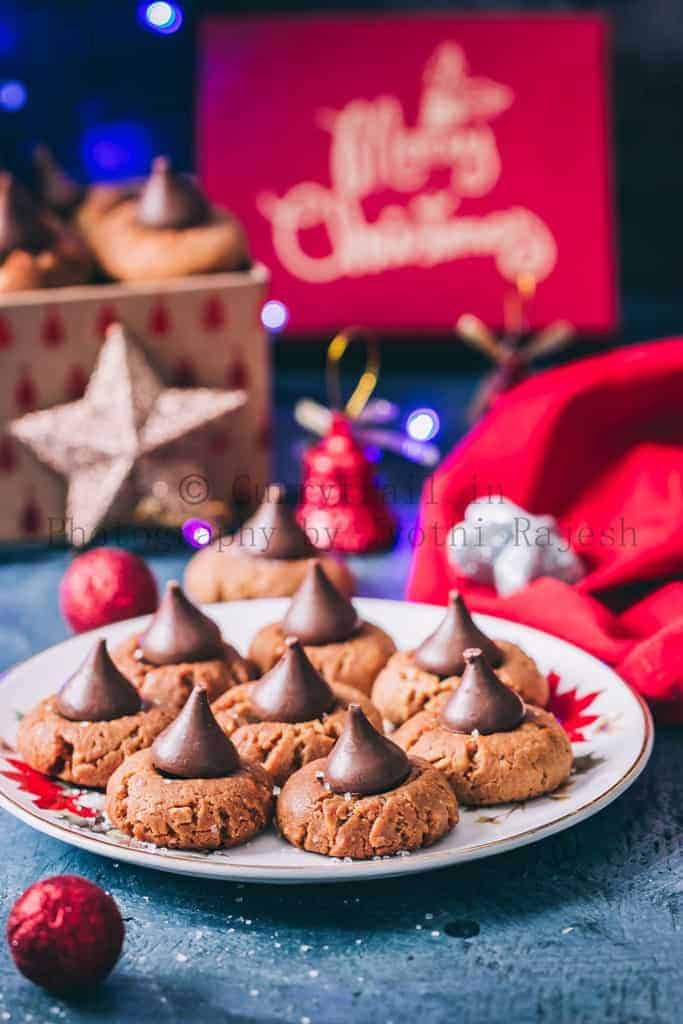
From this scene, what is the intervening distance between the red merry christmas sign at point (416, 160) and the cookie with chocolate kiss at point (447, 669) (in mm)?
1486

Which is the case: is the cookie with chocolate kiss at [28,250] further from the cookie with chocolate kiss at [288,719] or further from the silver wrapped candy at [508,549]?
the cookie with chocolate kiss at [288,719]

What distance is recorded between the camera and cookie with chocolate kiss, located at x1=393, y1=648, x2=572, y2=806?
4.60 ft

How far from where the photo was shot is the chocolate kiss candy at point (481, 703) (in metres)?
1.43

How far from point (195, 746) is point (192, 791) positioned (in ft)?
0.14

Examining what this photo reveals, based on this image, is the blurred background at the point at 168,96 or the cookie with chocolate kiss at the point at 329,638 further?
the blurred background at the point at 168,96

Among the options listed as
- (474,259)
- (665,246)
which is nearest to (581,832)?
(474,259)

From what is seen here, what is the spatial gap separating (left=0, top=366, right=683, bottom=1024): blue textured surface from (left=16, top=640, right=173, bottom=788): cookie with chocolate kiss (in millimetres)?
81

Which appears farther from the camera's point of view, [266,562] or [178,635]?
[266,562]

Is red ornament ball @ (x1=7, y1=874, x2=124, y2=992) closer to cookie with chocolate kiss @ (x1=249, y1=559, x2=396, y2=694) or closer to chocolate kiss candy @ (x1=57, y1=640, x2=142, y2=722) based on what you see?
chocolate kiss candy @ (x1=57, y1=640, x2=142, y2=722)

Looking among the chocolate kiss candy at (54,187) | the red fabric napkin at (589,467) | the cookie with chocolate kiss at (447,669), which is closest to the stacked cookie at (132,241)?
the chocolate kiss candy at (54,187)

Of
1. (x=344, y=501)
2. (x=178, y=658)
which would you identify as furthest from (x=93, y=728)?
(x=344, y=501)

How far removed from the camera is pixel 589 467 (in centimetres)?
214

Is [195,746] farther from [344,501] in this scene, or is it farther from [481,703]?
[344,501]

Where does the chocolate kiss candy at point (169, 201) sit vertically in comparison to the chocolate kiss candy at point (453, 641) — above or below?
above
